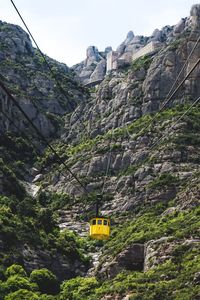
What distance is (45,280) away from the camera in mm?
76688

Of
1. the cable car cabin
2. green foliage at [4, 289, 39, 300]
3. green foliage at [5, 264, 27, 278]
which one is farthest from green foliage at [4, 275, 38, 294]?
the cable car cabin

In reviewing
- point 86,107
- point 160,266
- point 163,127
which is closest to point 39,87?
point 86,107

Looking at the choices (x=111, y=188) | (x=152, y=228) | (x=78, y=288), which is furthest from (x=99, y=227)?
(x=111, y=188)

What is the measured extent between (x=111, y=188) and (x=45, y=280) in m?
40.4

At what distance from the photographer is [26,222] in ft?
306

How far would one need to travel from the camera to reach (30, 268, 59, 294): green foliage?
75.8 meters

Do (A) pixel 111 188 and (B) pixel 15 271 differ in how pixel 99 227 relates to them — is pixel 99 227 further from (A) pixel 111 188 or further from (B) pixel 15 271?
(A) pixel 111 188

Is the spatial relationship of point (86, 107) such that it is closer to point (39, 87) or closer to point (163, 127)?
point (39, 87)

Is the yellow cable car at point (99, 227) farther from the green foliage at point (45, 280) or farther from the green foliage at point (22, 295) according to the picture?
the green foliage at point (45, 280)

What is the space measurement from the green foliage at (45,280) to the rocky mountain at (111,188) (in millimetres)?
158

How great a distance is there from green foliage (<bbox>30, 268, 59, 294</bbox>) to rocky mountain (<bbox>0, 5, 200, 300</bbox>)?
0.52 ft

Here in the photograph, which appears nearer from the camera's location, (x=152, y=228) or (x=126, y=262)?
(x=126, y=262)

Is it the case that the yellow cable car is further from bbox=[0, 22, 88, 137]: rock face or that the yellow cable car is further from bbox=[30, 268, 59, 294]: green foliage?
bbox=[0, 22, 88, 137]: rock face

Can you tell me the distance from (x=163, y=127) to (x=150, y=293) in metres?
64.6
